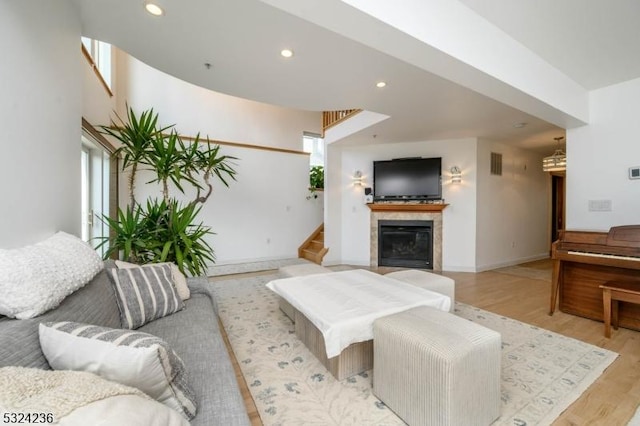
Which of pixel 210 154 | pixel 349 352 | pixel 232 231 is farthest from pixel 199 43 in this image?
pixel 232 231

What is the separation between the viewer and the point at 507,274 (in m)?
4.75

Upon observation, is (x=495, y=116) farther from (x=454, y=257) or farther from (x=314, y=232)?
(x=314, y=232)

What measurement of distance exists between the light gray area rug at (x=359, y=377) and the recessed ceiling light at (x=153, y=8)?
8.47ft

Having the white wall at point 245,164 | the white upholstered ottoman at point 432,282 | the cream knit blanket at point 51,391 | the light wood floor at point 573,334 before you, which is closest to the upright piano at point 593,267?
the light wood floor at point 573,334

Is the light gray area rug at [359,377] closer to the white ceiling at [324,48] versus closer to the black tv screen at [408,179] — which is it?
the white ceiling at [324,48]

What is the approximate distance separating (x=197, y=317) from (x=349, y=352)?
1092mm

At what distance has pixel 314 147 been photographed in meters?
7.23

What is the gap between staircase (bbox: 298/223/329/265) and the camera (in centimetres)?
550

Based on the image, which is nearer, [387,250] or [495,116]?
[495,116]

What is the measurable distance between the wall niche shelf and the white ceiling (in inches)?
76.4

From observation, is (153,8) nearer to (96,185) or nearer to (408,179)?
(96,185)

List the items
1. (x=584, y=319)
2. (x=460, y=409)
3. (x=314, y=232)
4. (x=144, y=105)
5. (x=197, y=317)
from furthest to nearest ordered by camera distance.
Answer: (x=314, y=232), (x=144, y=105), (x=584, y=319), (x=197, y=317), (x=460, y=409)

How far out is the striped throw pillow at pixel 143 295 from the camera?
5.65 feet

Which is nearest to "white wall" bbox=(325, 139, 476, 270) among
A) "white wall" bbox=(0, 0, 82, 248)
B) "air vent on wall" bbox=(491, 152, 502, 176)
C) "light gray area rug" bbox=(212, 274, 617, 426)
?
"air vent on wall" bbox=(491, 152, 502, 176)
